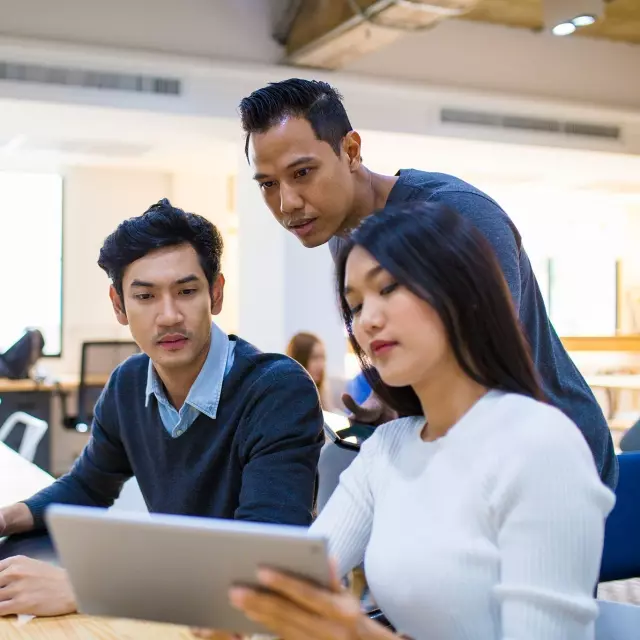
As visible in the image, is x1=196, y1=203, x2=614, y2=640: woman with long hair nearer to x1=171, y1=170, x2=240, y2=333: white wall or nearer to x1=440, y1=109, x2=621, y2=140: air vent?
x1=440, y1=109, x2=621, y2=140: air vent

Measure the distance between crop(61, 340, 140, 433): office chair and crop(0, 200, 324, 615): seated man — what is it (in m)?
5.20

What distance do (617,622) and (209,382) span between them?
32.1 inches

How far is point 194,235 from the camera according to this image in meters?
1.65

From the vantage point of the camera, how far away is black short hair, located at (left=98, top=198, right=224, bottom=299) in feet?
5.27

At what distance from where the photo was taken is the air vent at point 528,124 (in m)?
6.11

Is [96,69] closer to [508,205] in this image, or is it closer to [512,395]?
[512,395]

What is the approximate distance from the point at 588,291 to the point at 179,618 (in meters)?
10.3

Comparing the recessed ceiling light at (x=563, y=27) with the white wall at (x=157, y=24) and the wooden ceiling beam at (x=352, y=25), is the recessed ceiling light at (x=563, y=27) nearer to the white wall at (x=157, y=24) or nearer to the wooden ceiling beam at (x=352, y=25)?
the wooden ceiling beam at (x=352, y=25)

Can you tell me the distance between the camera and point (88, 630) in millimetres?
1250

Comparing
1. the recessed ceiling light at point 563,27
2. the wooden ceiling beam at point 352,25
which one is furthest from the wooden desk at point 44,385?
the recessed ceiling light at point 563,27

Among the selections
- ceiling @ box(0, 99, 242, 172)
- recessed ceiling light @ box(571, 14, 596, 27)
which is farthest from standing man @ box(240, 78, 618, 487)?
ceiling @ box(0, 99, 242, 172)

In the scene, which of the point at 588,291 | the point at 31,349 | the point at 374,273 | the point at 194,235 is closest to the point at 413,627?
the point at 374,273

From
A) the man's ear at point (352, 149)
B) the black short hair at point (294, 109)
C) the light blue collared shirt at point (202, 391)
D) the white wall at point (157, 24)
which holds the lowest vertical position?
the light blue collared shirt at point (202, 391)

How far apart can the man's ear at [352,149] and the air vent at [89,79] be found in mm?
3670
